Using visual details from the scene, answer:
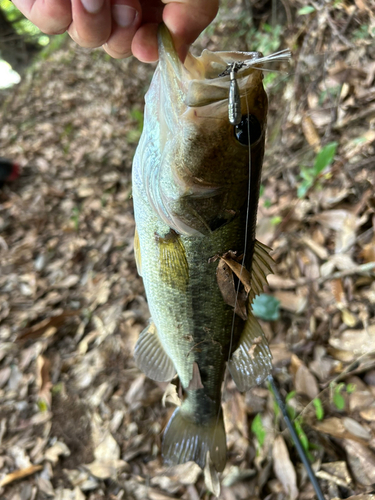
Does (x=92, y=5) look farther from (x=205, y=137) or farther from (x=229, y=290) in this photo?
(x=229, y=290)

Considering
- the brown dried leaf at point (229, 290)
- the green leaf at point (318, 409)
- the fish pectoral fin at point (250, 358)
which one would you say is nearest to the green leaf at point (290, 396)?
the green leaf at point (318, 409)

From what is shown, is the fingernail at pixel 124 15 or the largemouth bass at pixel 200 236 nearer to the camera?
the largemouth bass at pixel 200 236

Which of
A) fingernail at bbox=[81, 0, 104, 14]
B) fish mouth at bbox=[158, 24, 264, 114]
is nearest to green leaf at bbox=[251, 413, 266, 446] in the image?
fish mouth at bbox=[158, 24, 264, 114]

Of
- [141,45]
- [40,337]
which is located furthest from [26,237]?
[141,45]

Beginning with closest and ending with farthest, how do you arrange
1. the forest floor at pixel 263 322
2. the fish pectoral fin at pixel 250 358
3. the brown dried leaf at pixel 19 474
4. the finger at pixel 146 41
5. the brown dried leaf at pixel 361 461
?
the finger at pixel 146 41 → the fish pectoral fin at pixel 250 358 → the brown dried leaf at pixel 361 461 → the forest floor at pixel 263 322 → the brown dried leaf at pixel 19 474

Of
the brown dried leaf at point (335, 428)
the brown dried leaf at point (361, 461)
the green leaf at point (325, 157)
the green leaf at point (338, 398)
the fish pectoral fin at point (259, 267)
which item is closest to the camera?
the fish pectoral fin at point (259, 267)

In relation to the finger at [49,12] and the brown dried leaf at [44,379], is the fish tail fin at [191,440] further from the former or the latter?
the finger at [49,12]

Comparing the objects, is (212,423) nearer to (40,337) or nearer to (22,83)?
(40,337)

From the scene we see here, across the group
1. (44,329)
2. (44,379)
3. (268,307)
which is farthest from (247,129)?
(44,329)

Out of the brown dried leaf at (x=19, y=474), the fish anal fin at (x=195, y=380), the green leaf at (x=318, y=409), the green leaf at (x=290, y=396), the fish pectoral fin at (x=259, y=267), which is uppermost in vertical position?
the fish pectoral fin at (x=259, y=267)
